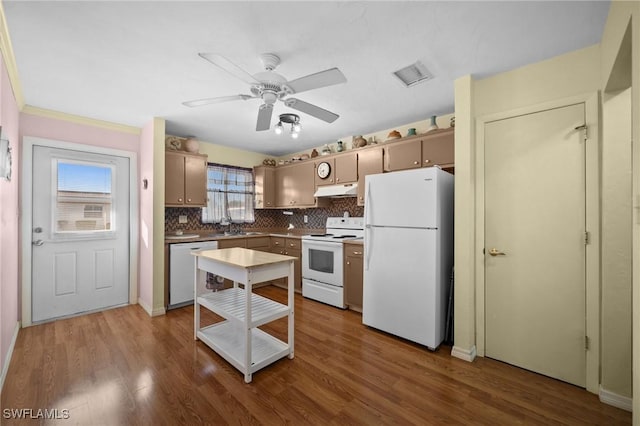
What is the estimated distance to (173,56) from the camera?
79.8 inches

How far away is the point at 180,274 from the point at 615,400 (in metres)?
4.27

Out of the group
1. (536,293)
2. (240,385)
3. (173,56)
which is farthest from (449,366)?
(173,56)

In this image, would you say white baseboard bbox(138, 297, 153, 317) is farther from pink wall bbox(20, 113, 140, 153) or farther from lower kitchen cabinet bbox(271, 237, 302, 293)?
pink wall bbox(20, 113, 140, 153)

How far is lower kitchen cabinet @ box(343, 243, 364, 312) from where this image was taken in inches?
135

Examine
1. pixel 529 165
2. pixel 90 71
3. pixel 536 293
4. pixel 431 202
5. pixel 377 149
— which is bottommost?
pixel 536 293

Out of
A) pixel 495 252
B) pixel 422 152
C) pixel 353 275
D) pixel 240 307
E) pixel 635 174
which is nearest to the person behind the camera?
pixel 635 174

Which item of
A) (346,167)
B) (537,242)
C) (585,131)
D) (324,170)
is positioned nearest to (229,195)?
(324,170)

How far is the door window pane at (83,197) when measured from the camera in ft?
10.6

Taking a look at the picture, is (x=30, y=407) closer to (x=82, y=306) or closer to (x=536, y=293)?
(x=82, y=306)

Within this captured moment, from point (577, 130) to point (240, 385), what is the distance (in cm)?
315

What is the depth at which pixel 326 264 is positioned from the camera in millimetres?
3783

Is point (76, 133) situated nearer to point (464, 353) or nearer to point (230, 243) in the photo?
point (230, 243)

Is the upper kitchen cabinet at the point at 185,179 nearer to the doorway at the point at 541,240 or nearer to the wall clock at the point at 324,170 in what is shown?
the wall clock at the point at 324,170

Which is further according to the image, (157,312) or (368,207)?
(157,312)
